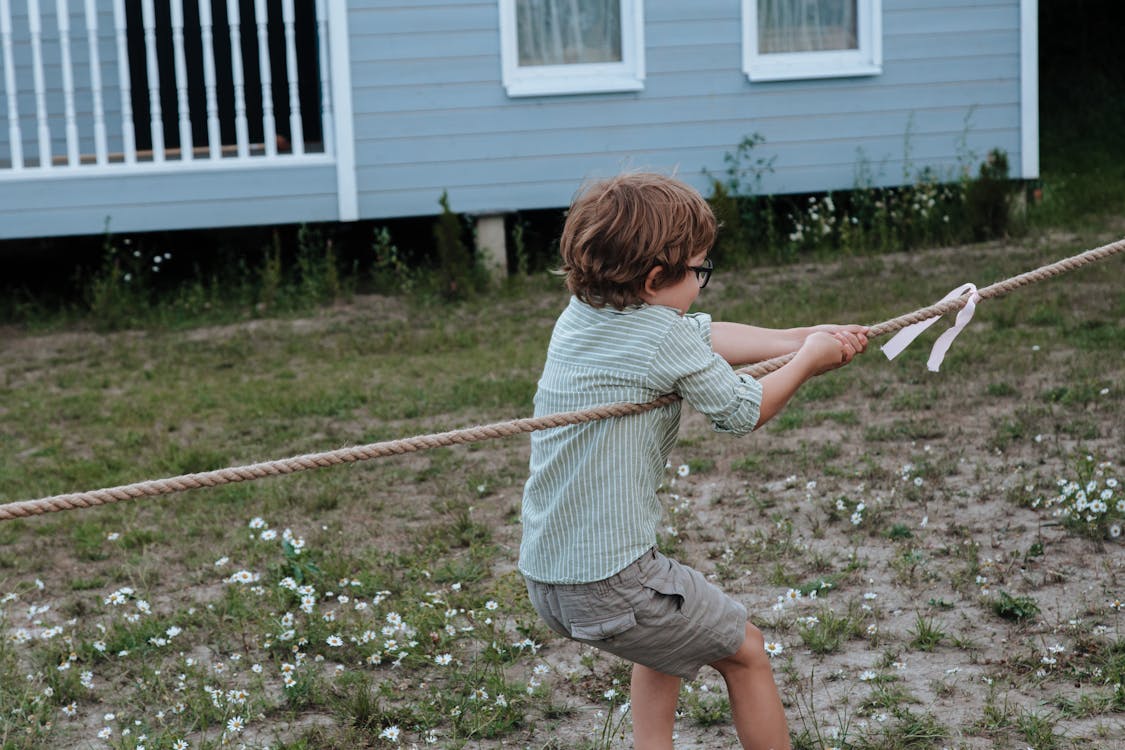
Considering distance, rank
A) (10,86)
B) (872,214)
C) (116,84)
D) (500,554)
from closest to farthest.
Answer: (500,554) < (10,86) < (872,214) < (116,84)

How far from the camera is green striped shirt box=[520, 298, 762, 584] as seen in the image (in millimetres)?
2578

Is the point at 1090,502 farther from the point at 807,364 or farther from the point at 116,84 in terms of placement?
the point at 116,84

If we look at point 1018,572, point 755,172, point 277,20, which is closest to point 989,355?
point 1018,572

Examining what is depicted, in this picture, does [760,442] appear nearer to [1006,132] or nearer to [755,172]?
[755,172]

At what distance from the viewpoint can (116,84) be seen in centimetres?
1025

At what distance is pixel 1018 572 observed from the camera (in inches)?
160

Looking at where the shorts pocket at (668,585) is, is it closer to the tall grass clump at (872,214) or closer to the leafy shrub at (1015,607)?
the leafy shrub at (1015,607)

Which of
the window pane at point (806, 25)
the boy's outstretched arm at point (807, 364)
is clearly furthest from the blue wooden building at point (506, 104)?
the boy's outstretched arm at point (807, 364)

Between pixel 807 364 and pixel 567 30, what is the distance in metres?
7.29

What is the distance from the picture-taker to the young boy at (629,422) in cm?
257

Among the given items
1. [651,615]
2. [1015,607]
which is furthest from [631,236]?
[1015,607]

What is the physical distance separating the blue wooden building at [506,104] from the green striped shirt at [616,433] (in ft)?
22.3

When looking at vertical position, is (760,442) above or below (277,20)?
below

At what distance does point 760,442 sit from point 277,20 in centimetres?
752
